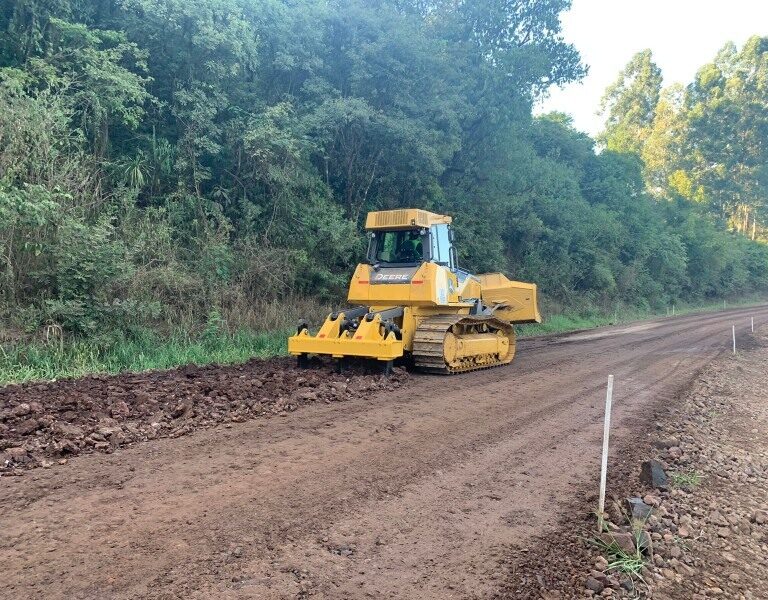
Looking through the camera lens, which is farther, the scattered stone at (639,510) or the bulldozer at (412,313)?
the bulldozer at (412,313)

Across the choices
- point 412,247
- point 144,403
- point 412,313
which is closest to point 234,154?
point 412,247

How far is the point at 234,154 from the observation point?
1416 centimetres

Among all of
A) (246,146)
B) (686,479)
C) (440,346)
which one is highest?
(246,146)

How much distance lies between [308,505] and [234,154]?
11719mm

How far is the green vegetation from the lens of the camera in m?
9.77

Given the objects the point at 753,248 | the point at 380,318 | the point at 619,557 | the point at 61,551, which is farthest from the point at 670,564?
the point at 753,248

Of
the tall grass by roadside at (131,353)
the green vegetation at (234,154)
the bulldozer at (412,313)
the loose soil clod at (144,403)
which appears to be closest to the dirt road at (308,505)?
the loose soil clod at (144,403)

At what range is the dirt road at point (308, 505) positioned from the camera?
3.18 meters

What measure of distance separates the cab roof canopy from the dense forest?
357cm

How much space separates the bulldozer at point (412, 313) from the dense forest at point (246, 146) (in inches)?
136

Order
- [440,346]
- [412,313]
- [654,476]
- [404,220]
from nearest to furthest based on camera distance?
[654,476]
[440,346]
[412,313]
[404,220]

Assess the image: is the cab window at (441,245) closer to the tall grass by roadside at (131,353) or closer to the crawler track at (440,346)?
the crawler track at (440,346)

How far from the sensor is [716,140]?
55969 millimetres

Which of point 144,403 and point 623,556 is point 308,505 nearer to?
point 623,556
